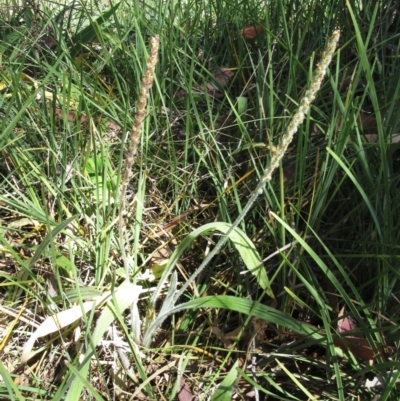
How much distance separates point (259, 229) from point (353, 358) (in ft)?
1.13

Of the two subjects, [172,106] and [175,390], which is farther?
[172,106]

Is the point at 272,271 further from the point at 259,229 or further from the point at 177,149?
the point at 177,149

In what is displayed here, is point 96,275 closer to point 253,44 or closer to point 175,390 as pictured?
point 175,390

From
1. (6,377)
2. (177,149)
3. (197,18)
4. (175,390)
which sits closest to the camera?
(6,377)

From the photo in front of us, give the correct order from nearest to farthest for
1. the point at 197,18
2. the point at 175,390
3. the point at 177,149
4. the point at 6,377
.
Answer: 1. the point at 6,377
2. the point at 175,390
3. the point at 177,149
4. the point at 197,18

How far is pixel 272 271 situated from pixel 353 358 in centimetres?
24

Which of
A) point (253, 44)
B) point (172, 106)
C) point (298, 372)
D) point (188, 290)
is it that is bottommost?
point (298, 372)

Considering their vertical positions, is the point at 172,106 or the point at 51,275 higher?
the point at 172,106

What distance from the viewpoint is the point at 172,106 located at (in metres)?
1.39

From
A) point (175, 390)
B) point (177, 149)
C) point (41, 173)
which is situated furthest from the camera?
point (177, 149)

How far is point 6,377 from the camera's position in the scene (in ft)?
2.43

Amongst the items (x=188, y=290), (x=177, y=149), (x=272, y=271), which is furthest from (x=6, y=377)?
(x=177, y=149)

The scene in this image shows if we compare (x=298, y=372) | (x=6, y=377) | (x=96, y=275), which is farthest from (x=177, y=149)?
(x=6, y=377)

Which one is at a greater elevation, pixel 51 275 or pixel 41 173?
pixel 41 173
